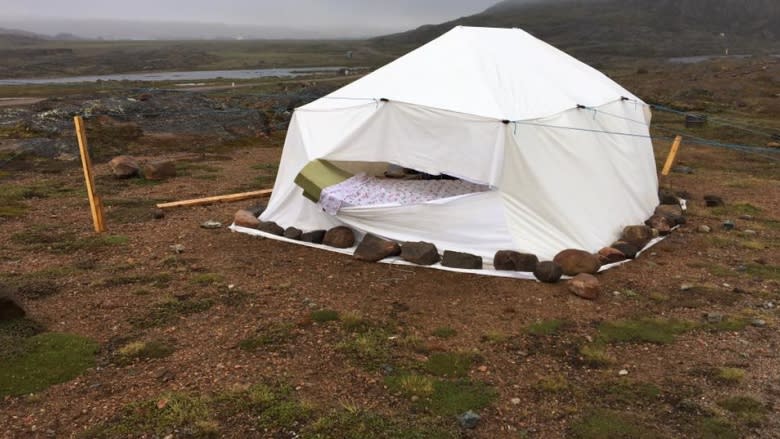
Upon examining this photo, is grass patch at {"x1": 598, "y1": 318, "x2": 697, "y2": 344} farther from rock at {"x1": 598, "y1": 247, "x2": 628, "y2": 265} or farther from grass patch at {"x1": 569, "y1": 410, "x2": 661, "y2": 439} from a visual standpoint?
rock at {"x1": 598, "y1": 247, "x2": 628, "y2": 265}

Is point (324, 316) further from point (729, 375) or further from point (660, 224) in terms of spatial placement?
point (660, 224)

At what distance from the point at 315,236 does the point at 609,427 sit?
192 inches

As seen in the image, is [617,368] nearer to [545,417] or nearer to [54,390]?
[545,417]

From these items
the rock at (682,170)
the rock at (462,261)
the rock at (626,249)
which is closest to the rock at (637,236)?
the rock at (626,249)

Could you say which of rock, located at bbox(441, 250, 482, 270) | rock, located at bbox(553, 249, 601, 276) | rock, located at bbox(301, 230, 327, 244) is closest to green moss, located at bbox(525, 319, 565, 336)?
rock, located at bbox(553, 249, 601, 276)

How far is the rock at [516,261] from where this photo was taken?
6887 mm

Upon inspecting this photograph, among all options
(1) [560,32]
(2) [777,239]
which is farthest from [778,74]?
(1) [560,32]

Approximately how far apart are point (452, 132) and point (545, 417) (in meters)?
4.31

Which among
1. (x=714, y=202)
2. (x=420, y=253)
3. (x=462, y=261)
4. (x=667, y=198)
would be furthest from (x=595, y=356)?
(x=714, y=202)

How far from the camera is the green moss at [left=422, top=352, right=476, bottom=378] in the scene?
15.8 ft

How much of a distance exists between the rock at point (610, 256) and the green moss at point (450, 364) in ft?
10.8

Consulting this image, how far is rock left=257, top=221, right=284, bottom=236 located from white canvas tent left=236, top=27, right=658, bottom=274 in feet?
0.57

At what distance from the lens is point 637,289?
22.1 feet

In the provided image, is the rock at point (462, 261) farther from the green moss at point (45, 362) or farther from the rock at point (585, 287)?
the green moss at point (45, 362)
